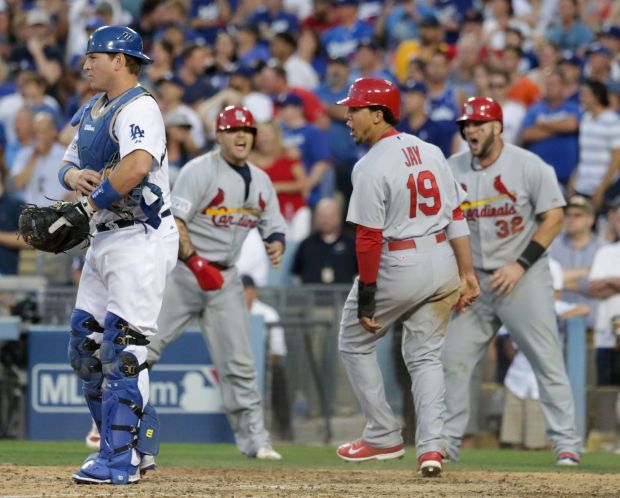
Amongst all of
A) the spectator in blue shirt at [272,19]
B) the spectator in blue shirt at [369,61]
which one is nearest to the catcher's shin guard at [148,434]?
the spectator in blue shirt at [369,61]

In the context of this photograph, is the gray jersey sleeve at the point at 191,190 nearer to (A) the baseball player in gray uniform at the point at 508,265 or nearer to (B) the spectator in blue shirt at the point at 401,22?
(A) the baseball player in gray uniform at the point at 508,265

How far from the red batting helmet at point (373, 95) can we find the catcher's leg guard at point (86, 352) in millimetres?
2051

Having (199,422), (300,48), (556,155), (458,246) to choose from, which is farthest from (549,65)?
(458,246)

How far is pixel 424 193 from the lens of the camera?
25.7 feet

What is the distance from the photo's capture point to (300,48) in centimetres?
1762

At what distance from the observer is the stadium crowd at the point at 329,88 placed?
13.2 meters

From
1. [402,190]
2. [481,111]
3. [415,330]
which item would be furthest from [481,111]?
[415,330]

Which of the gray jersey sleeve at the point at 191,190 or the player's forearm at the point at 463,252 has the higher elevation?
the gray jersey sleeve at the point at 191,190

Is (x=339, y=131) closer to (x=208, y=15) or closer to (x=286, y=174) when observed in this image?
(x=286, y=174)

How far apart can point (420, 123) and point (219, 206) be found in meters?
5.13

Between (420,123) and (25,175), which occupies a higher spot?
(420,123)

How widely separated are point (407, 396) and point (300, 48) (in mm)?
7437

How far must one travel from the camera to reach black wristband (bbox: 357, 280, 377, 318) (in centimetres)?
780

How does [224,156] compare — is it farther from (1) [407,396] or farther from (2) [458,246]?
(1) [407,396]
